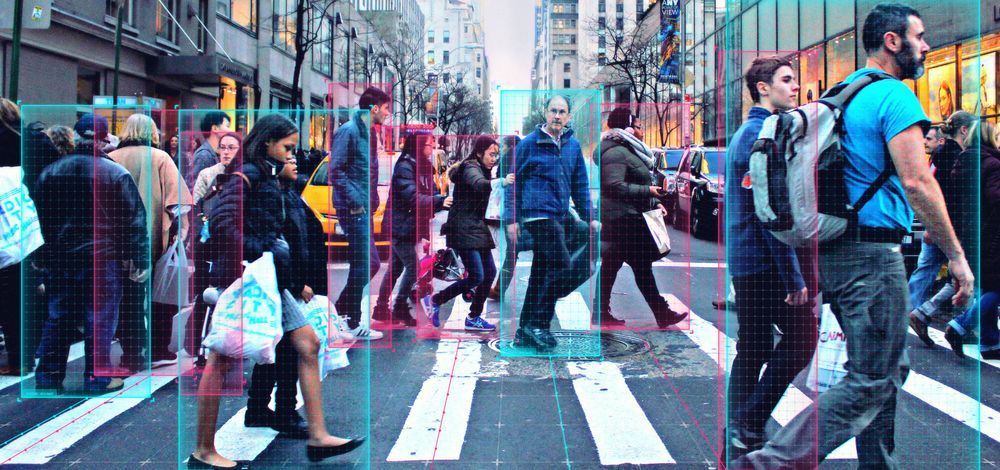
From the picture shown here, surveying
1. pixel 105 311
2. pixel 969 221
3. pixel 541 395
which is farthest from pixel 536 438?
pixel 105 311

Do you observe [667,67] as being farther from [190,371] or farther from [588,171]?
[190,371]

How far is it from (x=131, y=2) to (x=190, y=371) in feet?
68.5

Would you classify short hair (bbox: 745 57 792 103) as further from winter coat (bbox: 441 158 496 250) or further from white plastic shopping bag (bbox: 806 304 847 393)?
winter coat (bbox: 441 158 496 250)

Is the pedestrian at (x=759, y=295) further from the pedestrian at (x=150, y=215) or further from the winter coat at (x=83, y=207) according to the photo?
the winter coat at (x=83, y=207)

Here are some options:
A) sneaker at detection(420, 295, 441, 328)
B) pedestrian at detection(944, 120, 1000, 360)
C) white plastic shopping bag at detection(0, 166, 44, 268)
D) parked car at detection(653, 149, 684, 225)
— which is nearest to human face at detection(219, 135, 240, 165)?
white plastic shopping bag at detection(0, 166, 44, 268)

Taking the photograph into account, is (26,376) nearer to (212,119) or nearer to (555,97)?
(212,119)

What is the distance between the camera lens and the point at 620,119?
812 cm

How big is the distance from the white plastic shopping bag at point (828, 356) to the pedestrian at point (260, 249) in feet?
6.82

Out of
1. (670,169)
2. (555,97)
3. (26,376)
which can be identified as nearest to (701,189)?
(670,169)

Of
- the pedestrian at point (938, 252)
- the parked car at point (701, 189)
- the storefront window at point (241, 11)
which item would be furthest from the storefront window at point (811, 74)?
the storefront window at point (241, 11)

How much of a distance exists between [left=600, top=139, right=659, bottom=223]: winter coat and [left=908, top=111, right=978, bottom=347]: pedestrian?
8.04 feet

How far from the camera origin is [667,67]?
44312 millimetres

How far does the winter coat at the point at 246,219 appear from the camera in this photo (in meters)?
3.98

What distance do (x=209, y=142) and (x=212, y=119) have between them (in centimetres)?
24
